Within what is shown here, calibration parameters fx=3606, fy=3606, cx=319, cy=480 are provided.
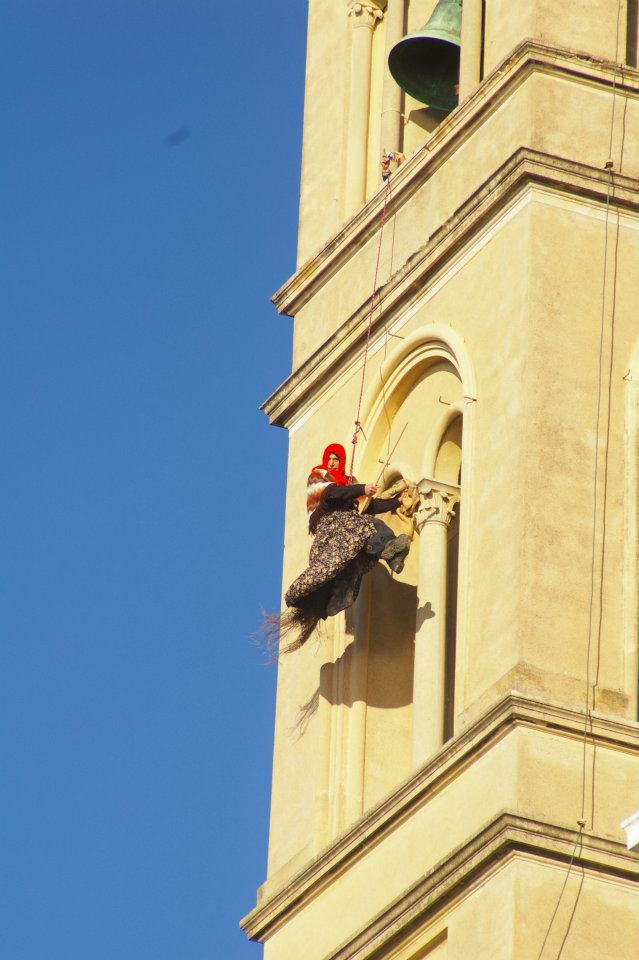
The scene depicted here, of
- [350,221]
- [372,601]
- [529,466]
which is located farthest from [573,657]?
[350,221]

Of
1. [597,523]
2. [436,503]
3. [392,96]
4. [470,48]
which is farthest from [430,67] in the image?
[597,523]

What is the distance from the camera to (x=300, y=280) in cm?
3145

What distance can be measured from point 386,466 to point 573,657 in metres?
3.91

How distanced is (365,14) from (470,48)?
269 cm

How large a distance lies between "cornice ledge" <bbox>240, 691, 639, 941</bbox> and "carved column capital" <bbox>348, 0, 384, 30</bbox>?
8.54 metres

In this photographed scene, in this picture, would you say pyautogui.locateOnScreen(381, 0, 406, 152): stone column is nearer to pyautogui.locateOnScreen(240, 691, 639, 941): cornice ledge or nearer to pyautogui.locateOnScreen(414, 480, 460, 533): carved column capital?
pyautogui.locateOnScreen(414, 480, 460, 533): carved column capital

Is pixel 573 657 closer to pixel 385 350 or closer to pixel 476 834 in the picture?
pixel 476 834

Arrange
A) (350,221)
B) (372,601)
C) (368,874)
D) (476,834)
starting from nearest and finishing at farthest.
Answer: (476,834) → (368,874) → (372,601) → (350,221)

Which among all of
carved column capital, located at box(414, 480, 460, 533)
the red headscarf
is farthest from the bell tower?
the red headscarf

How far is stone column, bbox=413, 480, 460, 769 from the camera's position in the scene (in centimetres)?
2733

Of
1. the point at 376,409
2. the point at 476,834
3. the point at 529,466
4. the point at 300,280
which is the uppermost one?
the point at 300,280

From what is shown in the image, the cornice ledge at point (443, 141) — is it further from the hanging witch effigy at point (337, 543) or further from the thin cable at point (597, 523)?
the hanging witch effigy at point (337, 543)

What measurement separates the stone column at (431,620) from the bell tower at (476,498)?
0.03m

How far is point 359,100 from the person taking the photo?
105ft
